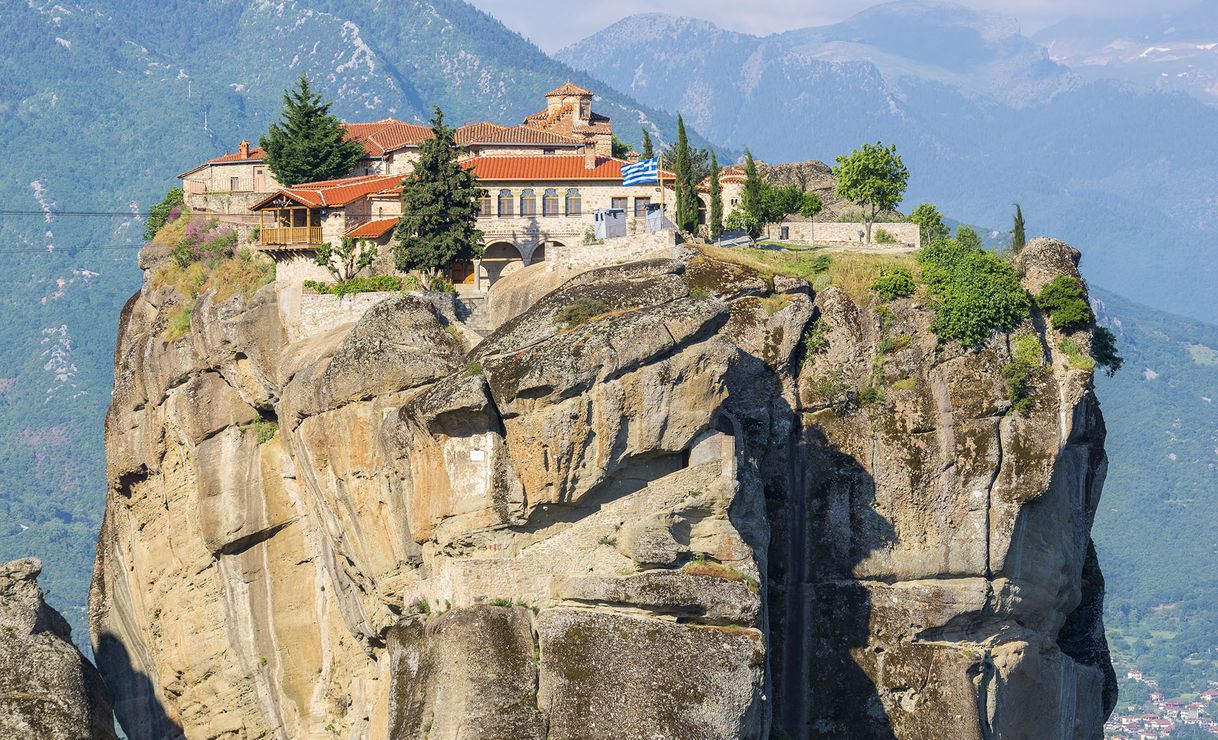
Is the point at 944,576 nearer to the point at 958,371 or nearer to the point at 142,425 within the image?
the point at 958,371

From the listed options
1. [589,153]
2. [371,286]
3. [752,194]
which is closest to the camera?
[371,286]

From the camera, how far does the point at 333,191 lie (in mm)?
73438

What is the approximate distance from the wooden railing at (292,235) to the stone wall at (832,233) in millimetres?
16981

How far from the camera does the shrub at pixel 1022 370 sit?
209 feet

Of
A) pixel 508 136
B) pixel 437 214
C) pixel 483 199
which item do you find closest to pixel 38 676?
pixel 437 214

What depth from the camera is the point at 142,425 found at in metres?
76.2

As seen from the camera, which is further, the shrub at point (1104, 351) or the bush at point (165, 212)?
the bush at point (165, 212)

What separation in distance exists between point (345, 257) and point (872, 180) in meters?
22.2

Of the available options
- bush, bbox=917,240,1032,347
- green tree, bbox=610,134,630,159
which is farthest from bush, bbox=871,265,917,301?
green tree, bbox=610,134,630,159

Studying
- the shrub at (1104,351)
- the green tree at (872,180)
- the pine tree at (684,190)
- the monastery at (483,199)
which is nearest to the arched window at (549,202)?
the monastery at (483,199)

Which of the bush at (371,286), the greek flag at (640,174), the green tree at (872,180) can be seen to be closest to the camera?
the bush at (371,286)

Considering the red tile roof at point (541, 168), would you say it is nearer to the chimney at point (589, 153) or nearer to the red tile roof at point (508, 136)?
the chimney at point (589, 153)

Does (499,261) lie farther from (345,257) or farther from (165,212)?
(165,212)

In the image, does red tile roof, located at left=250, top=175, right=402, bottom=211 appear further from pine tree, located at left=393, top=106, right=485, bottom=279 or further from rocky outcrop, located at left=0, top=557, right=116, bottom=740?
rocky outcrop, located at left=0, top=557, right=116, bottom=740
